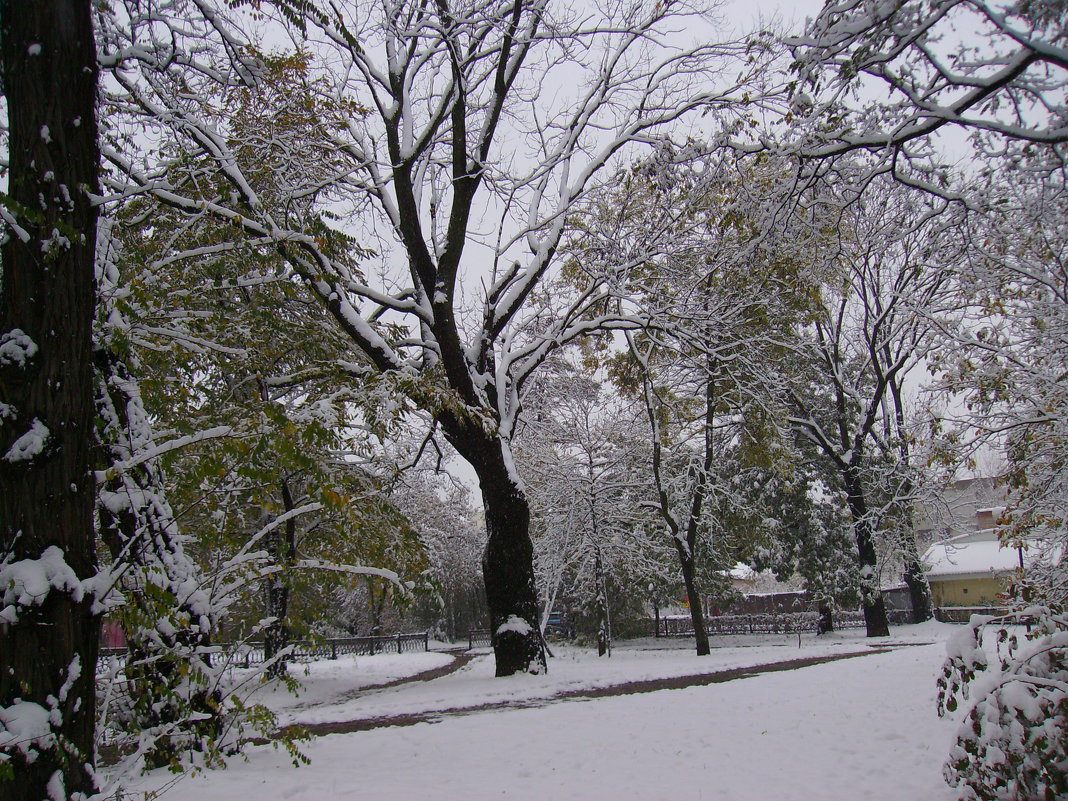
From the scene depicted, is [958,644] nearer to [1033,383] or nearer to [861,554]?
[1033,383]

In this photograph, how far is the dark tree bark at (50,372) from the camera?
2838 millimetres

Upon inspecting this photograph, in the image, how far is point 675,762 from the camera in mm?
5508

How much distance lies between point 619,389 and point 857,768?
14.2m

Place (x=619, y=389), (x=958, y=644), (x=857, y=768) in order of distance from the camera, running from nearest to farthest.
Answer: (x=958, y=644), (x=857, y=768), (x=619, y=389)

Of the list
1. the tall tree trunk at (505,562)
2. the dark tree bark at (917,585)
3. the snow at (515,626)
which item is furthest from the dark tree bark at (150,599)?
the dark tree bark at (917,585)

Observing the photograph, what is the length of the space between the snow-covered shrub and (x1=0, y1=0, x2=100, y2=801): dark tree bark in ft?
15.1

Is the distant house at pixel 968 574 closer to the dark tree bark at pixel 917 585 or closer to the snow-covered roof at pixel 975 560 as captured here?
the snow-covered roof at pixel 975 560

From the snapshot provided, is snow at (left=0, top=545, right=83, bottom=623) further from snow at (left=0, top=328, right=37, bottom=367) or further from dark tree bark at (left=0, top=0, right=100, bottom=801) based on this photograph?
snow at (left=0, top=328, right=37, bottom=367)

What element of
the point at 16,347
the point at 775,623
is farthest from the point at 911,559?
the point at 16,347

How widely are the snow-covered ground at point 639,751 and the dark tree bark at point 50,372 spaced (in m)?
2.17

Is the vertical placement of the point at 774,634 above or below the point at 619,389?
below

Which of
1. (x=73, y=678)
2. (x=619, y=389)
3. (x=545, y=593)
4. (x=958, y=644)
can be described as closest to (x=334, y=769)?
(x=73, y=678)

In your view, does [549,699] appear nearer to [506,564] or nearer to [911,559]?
[506,564]

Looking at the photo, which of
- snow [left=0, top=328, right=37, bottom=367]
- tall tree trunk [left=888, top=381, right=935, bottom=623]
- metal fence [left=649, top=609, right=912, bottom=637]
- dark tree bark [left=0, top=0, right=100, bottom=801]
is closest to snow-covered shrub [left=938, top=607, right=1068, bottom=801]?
dark tree bark [left=0, top=0, right=100, bottom=801]
